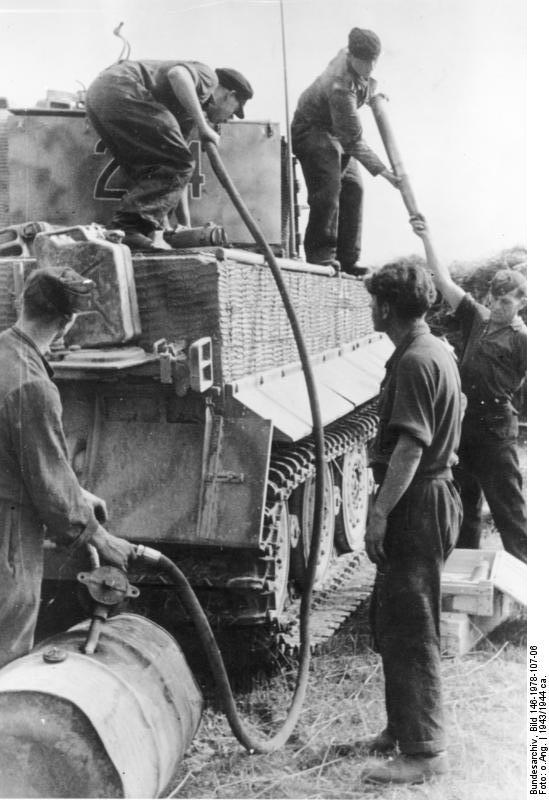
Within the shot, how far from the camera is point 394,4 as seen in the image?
4328 mm

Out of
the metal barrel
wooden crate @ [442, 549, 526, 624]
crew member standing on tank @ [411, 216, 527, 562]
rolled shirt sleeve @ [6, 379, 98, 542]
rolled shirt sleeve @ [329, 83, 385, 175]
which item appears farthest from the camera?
rolled shirt sleeve @ [329, 83, 385, 175]

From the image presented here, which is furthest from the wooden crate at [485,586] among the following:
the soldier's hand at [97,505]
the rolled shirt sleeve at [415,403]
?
the soldier's hand at [97,505]

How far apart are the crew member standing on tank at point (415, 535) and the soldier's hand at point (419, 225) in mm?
2142

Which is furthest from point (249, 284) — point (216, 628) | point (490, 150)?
point (216, 628)

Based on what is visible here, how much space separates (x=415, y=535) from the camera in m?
3.70

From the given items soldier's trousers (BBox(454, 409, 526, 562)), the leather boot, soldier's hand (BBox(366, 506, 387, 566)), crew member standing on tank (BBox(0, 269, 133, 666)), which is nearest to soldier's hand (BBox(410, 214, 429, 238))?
soldier's trousers (BBox(454, 409, 526, 562))

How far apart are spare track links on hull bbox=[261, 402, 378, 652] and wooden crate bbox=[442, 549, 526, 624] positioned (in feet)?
2.25

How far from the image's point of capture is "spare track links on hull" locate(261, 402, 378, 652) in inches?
175

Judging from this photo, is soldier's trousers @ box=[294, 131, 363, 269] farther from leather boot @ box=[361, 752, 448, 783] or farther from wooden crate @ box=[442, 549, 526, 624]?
leather boot @ box=[361, 752, 448, 783]

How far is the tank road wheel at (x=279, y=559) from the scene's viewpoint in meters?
4.45

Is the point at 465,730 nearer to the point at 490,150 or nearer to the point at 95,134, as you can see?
the point at 490,150

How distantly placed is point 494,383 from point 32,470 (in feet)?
11.4

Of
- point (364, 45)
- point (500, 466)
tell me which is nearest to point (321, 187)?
point (364, 45)

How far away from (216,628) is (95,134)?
3041 mm
